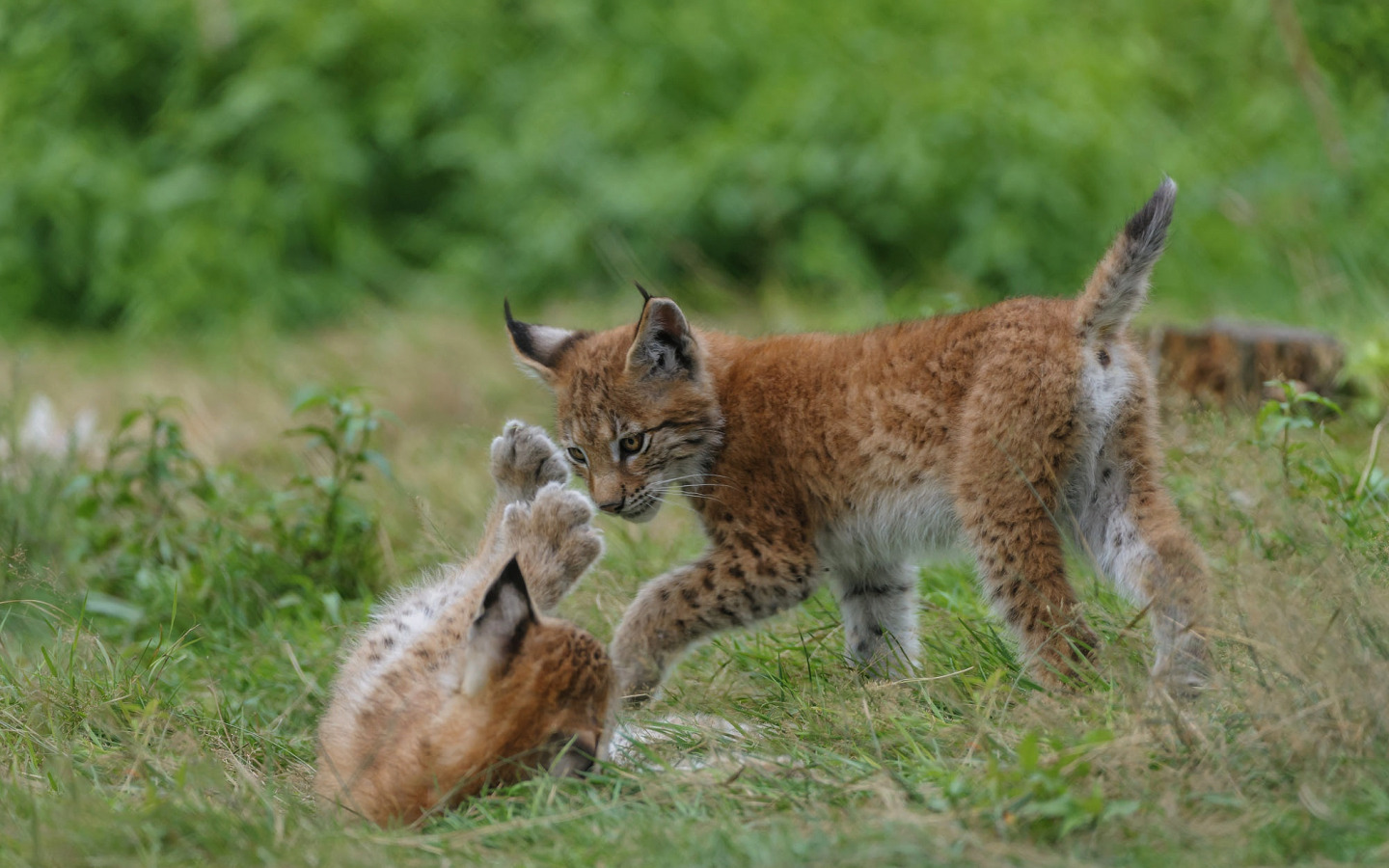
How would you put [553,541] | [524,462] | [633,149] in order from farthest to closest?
[633,149] < [524,462] < [553,541]

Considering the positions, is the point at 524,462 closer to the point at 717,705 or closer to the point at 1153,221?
the point at 717,705

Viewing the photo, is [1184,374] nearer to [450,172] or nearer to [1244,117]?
[1244,117]

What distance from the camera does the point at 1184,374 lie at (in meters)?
6.39

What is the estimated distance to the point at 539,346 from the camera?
16.6ft

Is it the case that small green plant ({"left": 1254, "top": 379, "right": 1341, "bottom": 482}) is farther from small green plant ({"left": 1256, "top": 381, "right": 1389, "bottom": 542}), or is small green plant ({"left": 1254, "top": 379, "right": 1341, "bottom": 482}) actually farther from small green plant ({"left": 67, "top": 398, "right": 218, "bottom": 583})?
small green plant ({"left": 67, "top": 398, "right": 218, "bottom": 583})

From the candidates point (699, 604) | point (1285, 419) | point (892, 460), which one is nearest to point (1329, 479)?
point (1285, 419)

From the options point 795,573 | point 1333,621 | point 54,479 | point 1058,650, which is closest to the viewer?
point 1333,621

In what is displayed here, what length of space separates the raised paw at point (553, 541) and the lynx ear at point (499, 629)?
0.74 meters

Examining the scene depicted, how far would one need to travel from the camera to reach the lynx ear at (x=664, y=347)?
4.57 m

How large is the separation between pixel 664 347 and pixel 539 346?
603 millimetres

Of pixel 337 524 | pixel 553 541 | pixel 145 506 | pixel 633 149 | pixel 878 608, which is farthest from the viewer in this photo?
pixel 633 149

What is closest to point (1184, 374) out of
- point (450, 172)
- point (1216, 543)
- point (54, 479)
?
point (1216, 543)

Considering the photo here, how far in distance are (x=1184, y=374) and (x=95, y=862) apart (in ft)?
16.6

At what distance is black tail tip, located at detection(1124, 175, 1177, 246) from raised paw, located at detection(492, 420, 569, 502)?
1.95 meters
